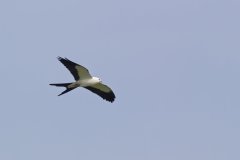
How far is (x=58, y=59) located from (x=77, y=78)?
5.93 feet

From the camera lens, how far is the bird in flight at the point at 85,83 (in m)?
52.1

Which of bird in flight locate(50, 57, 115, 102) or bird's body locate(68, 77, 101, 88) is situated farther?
bird's body locate(68, 77, 101, 88)

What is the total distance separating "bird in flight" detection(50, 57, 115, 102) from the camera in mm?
52062

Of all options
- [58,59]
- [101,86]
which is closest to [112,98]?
[101,86]

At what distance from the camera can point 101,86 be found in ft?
177

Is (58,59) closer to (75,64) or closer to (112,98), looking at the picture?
(75,64)

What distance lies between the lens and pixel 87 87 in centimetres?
5425

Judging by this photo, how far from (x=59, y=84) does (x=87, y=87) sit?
2.40m

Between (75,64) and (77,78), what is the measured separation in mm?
1139

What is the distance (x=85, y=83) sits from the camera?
53062 mm

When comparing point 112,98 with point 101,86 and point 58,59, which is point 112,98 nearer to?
point 101,86

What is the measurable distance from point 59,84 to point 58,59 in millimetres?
1436

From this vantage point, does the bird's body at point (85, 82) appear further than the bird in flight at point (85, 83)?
Yes

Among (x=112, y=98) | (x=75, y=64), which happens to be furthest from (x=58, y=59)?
(x=112, y=98)
